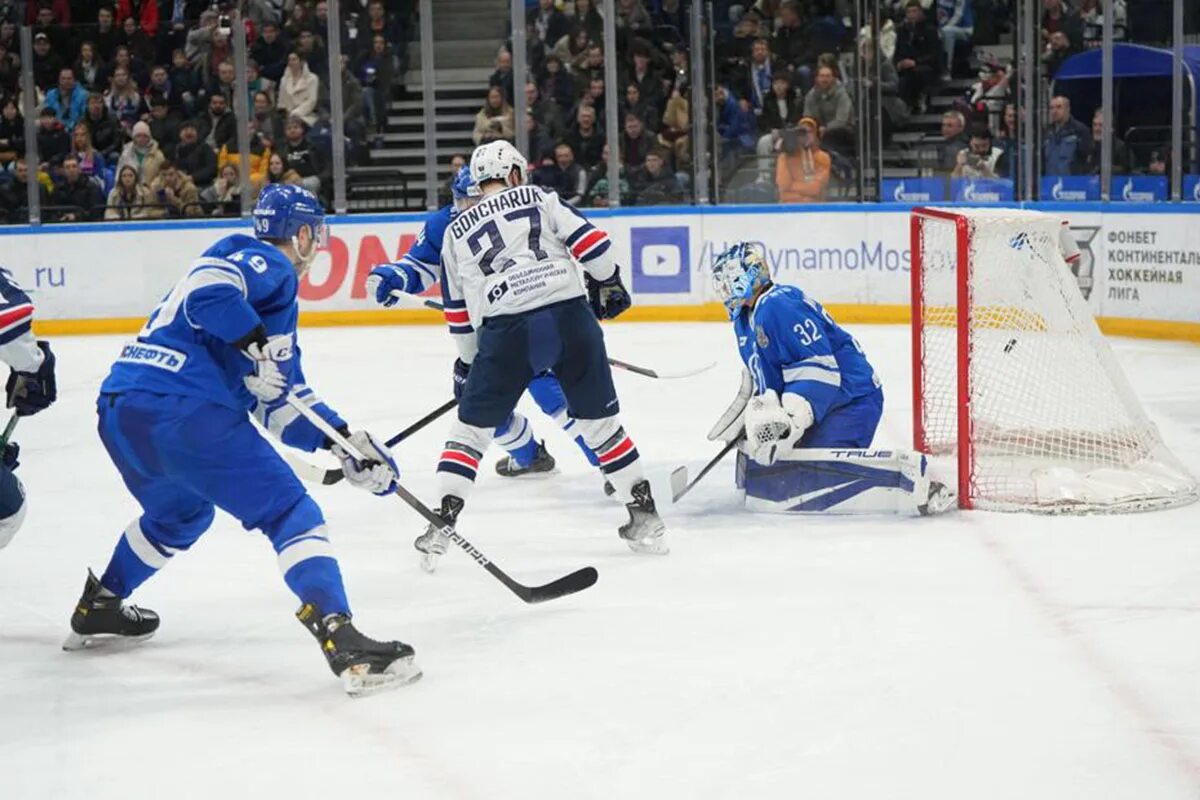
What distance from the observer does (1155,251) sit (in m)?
8.41

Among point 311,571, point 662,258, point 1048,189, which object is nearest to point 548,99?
point 662,258

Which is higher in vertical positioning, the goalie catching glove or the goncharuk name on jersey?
the goncharuk name on jersey

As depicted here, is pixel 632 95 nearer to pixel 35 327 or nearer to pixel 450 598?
pixel 35 327

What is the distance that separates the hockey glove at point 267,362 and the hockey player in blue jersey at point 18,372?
1.90ft

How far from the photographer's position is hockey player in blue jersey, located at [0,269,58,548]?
3.59 metres

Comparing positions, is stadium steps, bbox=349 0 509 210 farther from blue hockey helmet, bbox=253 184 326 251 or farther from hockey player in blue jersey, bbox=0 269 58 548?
blue hockey helmet, bbox=253 184 326 251

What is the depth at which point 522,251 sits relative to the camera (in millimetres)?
4250

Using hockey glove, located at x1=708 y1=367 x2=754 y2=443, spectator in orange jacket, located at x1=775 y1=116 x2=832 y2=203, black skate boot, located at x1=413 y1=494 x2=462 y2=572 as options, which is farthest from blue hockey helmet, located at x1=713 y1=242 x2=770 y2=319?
spectator in orange jacket, located at x1=775 y1=116 x2=832 y2=203

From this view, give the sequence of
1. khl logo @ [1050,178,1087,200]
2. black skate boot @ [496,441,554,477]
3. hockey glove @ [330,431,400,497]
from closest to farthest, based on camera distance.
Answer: hockey glove @ [330,431,400,497] → black skate boot @ [496,441,554,477] → khl logo @ [1050,178,1087,200]

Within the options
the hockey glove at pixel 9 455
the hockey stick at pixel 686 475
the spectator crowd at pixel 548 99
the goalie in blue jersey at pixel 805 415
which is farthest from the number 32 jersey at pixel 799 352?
the spectator crowd at pixel 548 99

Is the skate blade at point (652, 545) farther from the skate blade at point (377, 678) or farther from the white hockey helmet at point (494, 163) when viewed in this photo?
the skate blade at point (377, 678)

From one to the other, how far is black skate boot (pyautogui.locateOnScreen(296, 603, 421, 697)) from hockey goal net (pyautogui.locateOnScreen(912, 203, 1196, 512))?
2.12 metres

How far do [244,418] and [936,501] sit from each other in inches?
85.4

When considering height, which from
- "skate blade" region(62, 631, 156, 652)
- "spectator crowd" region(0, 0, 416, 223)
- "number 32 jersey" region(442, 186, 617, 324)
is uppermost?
"spectator crowd" region(0, 0, 416, 223)
